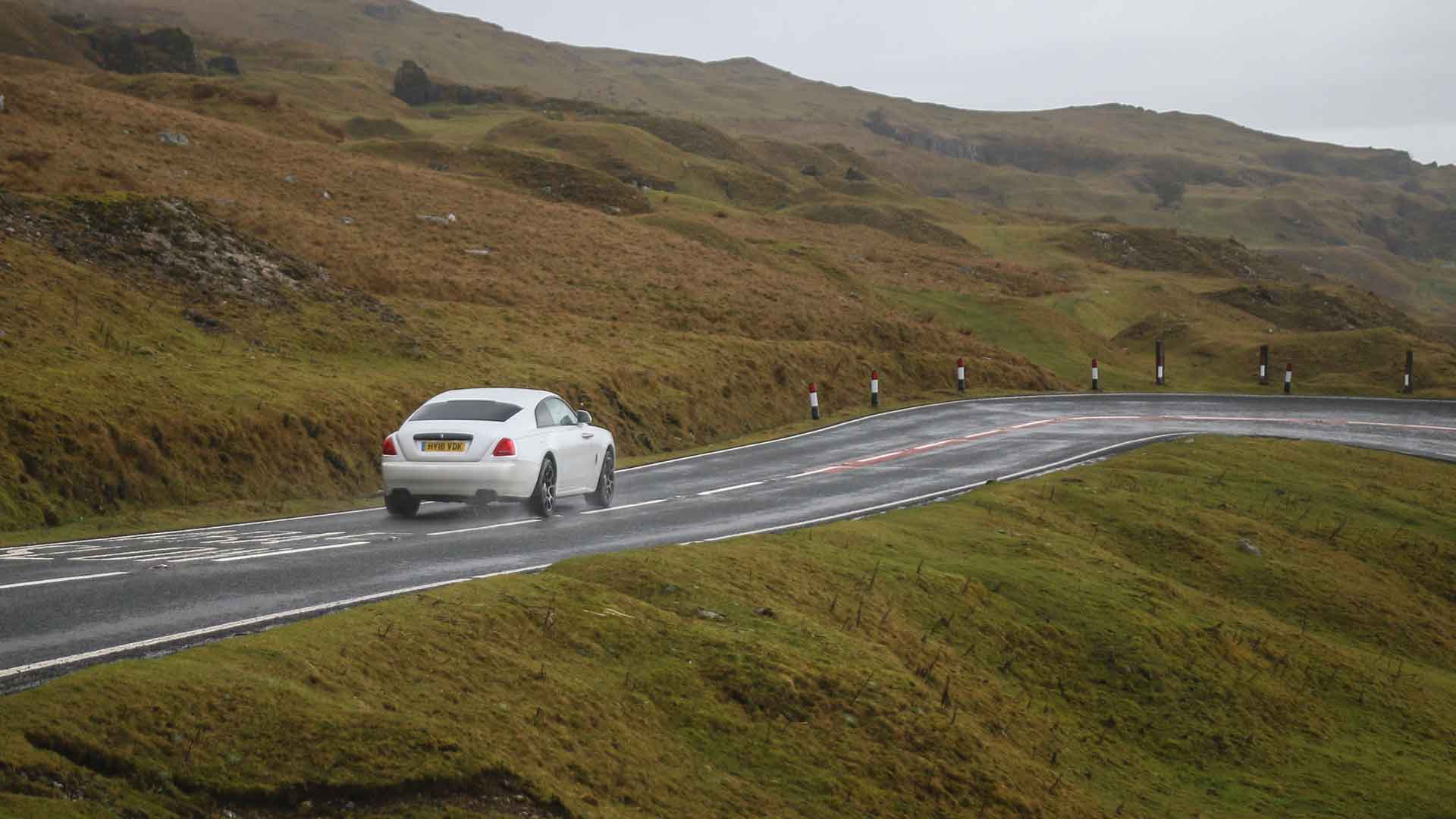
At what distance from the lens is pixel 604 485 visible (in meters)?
20.1

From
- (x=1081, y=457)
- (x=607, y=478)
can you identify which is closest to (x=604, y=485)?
(x=607, y=478)

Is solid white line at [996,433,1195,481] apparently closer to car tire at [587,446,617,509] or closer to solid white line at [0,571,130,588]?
car tire at [587,446,617,509]

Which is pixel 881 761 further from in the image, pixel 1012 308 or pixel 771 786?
pixel 1012 308

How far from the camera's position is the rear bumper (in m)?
17.3

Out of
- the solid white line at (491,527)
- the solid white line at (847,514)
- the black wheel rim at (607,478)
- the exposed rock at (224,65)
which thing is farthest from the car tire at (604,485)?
the exposed rock at (224,65)

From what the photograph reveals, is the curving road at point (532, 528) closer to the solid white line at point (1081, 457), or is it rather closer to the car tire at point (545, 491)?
the solid white line at point (1081, 457)

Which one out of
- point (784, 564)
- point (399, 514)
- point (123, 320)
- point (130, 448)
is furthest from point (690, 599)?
point (123, 320)

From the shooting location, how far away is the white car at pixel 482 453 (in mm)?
17344

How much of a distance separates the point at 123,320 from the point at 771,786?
67.1 ft

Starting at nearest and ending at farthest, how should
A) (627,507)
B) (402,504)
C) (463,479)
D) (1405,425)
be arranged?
(463,479)
(402,504)
(627,507)
(1405,425)

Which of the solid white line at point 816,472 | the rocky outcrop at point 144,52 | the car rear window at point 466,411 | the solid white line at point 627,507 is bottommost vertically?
the solid white line at point 816,472

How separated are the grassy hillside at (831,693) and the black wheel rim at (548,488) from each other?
13.9 feet

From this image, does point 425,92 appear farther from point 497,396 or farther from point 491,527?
point 491,527

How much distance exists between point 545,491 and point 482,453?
1.23m
